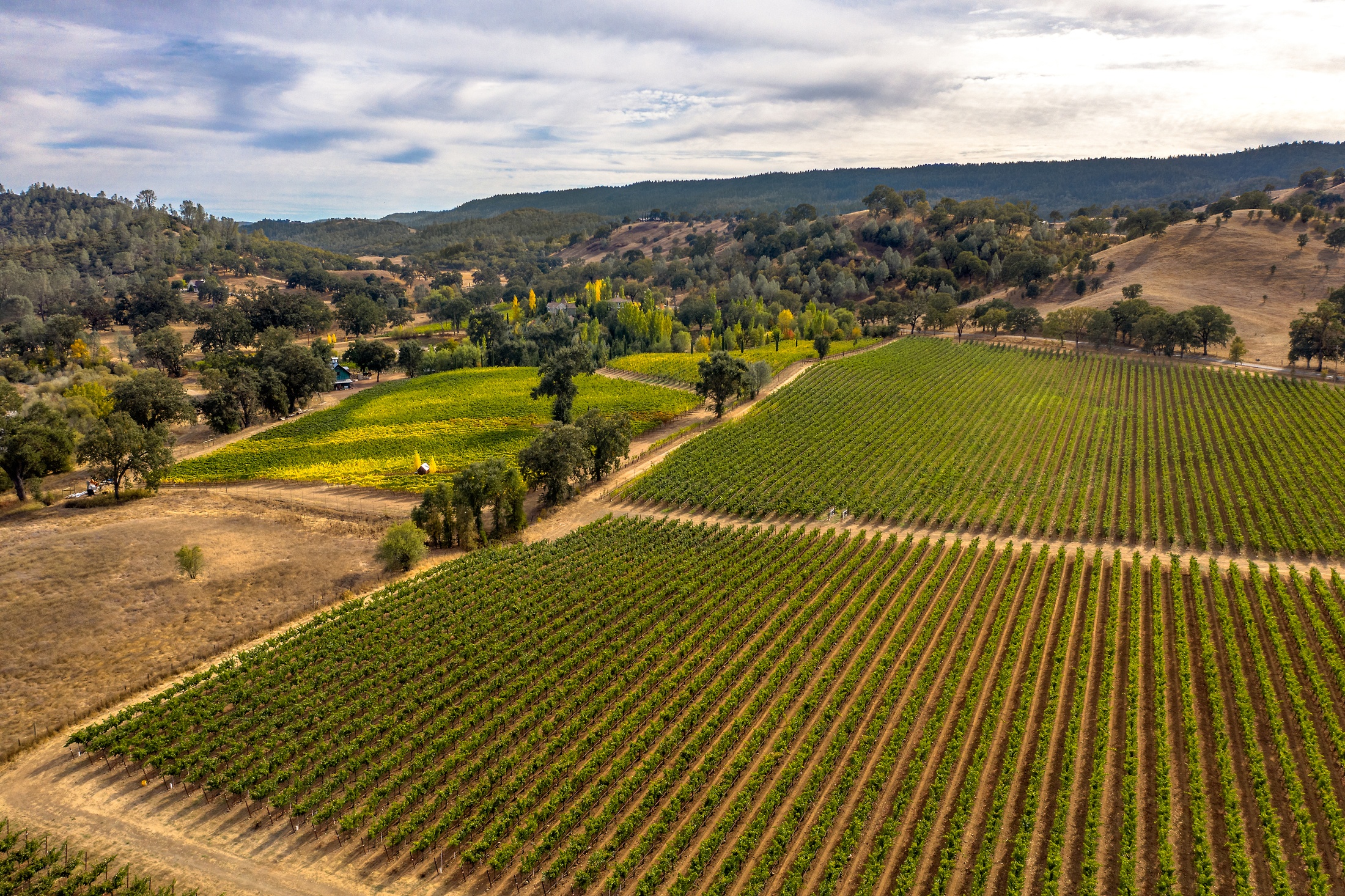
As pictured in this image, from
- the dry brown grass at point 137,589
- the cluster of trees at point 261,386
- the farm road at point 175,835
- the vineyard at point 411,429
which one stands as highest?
the cluster of trees at point 261,386

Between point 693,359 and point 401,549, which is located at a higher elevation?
point 693,359

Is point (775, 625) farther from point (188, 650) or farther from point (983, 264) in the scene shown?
point (983, 264)

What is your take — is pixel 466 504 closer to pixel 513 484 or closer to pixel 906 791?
pixel 513 484

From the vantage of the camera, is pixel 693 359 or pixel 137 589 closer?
pixel 137 589

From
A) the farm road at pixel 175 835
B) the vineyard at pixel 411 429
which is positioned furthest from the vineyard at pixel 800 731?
the vineyard at pixel 411 429

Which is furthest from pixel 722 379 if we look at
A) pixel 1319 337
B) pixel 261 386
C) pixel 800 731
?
pixel 1319 337

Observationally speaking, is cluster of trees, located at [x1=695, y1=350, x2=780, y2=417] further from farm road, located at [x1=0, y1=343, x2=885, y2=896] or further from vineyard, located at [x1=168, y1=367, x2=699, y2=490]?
farm road, located at [x1=0, y1=343, x2=885, y2=896]

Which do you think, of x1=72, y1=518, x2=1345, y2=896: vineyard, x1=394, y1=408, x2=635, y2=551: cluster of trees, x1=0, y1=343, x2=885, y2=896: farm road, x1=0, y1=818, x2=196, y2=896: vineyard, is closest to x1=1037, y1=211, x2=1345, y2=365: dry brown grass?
x1=72, y1=518, x2=1345, y2=896: vineyard

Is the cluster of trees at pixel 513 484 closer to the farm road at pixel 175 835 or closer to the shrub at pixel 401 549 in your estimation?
the shrub at pixel 401 549
